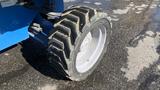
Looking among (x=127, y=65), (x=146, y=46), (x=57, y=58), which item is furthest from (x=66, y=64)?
(x=146, y=46)

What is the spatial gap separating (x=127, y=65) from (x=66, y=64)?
1.05 metres

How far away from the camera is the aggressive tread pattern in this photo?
3.24 metres

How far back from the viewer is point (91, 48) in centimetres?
395

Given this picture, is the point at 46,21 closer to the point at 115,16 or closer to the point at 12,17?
the point at 12,17

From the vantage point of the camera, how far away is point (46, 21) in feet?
12.8

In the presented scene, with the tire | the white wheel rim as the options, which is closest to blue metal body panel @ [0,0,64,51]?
the tire

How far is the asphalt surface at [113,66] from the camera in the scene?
3623mm

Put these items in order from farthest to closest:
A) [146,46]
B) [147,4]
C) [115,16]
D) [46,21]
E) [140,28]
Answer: [147,4] < [115,16] < [140,28] < [146,46] < [46,21]

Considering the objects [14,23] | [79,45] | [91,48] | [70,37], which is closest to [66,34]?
[70,37]

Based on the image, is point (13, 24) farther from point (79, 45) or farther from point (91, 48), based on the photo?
point (91, 48)

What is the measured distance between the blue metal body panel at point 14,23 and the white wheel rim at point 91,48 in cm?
74

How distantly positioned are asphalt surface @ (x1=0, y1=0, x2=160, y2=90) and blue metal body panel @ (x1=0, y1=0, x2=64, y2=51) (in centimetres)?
48

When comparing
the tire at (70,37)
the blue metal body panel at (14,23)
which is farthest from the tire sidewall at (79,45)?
the blue metal body panel at (14,23)

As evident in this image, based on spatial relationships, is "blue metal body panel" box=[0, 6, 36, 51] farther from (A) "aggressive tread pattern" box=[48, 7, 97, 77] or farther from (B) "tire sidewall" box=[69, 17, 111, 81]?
(B) "tire sidewall" box=[69, 17, 111, 81]
